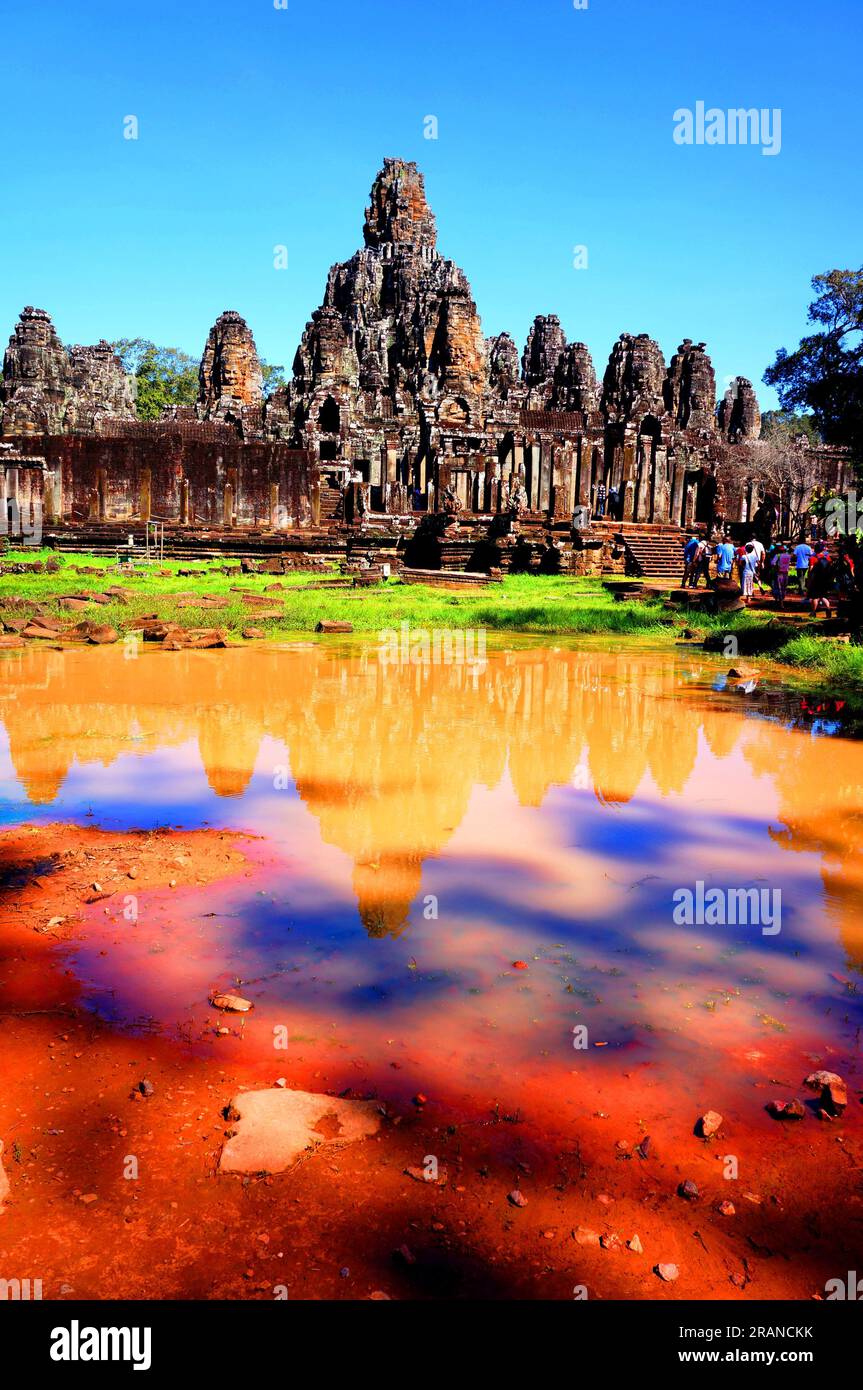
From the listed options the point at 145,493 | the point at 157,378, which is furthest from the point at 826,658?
the point at 157,378

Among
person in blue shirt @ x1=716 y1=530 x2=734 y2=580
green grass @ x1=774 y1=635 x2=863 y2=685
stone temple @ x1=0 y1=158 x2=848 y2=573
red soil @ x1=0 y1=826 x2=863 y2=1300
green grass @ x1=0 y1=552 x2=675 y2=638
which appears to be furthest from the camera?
stone temple @ x1=0 y1=158 x2=848 y2=573

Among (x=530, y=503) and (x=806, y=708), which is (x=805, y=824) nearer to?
(x=806, y=708)

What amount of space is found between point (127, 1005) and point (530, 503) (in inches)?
1297

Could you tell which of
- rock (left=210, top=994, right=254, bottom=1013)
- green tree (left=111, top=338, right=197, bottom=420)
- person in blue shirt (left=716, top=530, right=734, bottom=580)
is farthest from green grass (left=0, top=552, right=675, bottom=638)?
green tree (left=111, top=338, right=197, bottom=420)

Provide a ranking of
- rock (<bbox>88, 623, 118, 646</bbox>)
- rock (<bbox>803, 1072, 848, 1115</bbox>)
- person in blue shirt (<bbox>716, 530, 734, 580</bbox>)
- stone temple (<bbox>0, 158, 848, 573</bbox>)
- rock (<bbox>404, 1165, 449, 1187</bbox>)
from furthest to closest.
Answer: stone temple (<bbox>0, 158, 848, 573</bbox>), person in blue shirt (<bbox>716, 530, 734, 580</bbox>), rock (<bbox>88, 623, 118, 646</bbox>), rock (<bbox>803, 1072, 848, 1115</bbox>), rock (<bbox>404, 1165, 449, 1187</bbox>)

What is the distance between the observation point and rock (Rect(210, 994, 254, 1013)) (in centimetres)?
312

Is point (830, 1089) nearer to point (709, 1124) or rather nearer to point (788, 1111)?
point (788, 1111)

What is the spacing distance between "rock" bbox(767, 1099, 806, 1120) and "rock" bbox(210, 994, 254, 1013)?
169cm

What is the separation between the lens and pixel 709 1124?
8.37 ft

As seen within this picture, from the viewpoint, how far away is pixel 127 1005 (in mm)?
3133

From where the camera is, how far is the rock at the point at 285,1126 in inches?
94.5

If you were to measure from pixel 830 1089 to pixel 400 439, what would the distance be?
119 feet

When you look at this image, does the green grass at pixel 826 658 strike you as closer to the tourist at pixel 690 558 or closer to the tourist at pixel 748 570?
the tourist at pixel 748 570

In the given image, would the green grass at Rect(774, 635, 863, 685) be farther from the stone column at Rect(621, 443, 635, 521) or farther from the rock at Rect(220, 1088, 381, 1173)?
the stone column at Rect(621, 443, 635, 521)
